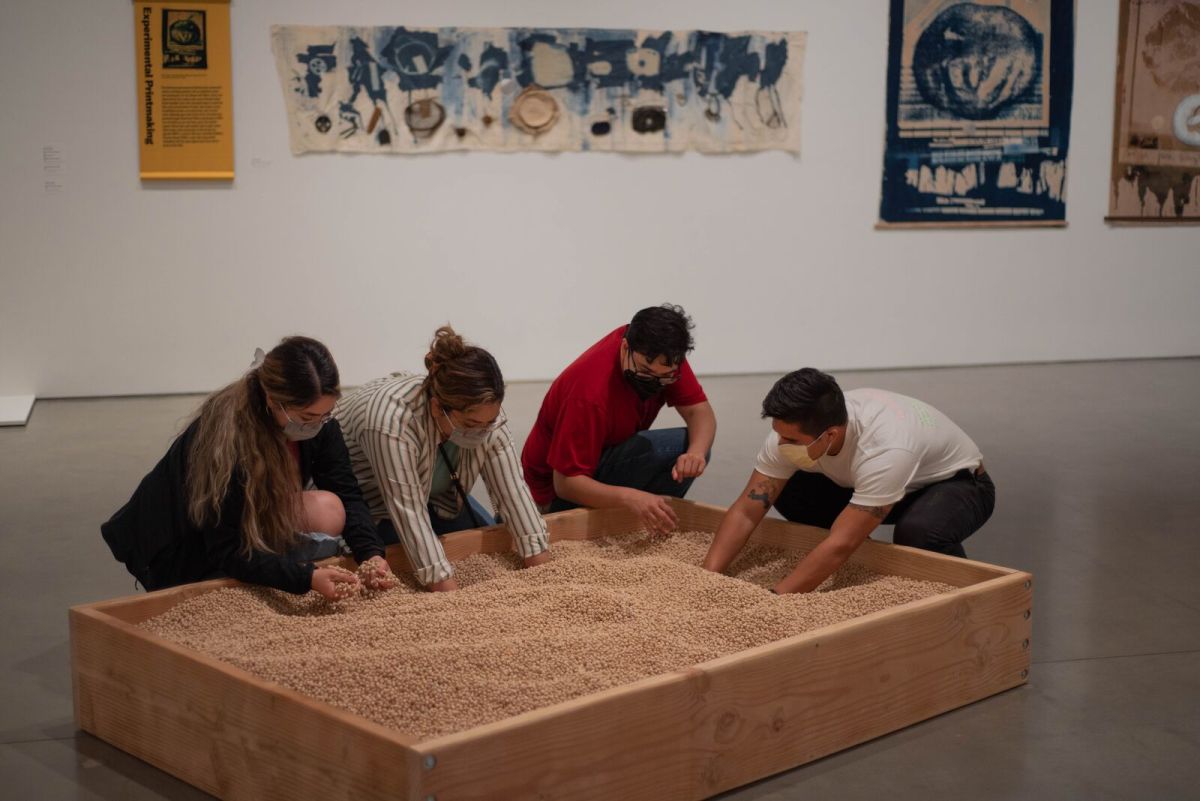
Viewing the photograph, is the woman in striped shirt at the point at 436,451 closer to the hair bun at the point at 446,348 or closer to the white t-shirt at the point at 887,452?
the hair bun at the point at 446,348

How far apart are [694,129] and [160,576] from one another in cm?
492

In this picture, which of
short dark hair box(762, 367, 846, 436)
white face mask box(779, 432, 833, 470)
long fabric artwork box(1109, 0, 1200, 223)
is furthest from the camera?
long fabric artwork box(1109, 0, 1200, 223)

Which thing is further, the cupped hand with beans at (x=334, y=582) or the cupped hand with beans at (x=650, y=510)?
the cupped hand with beans at (x=650, y=510)

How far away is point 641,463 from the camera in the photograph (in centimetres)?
371

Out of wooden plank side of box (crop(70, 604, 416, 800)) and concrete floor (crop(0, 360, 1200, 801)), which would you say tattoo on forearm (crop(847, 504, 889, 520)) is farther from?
wooden plank side of box (crop(70, 604, 416, 800))

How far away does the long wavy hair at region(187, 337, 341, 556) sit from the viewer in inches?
104

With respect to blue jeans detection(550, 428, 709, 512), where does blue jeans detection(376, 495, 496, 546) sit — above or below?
below

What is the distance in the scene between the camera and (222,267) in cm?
669

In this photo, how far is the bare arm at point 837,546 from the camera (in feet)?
9.62

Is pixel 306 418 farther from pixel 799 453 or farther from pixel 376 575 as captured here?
pixel 799 453

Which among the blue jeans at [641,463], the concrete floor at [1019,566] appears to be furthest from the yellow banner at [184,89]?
the blue jeans at [641,463]

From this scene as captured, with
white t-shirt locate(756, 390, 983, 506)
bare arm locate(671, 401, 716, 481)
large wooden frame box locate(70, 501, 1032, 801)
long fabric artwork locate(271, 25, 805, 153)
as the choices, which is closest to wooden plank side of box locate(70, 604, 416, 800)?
large wooden frame box locate(70, 501, 1032, 801)

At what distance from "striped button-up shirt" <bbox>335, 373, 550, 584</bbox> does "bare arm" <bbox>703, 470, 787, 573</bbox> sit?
0.43m

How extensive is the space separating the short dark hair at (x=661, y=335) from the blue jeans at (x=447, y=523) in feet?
1.99
